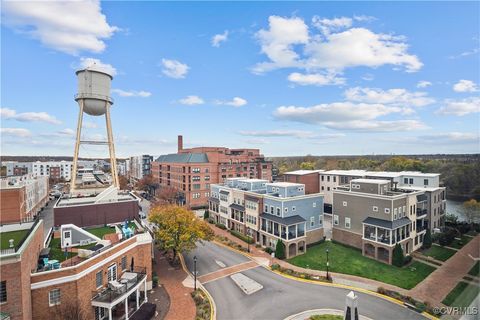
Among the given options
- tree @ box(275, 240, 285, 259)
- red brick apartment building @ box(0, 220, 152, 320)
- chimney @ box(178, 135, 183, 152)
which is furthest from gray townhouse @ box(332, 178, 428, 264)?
chimney @ box(178, 135, 183, 152)

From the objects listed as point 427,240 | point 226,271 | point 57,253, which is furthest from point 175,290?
point 427,240

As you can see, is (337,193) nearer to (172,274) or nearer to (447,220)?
(447,220)

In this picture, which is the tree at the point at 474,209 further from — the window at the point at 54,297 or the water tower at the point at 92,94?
the water tower at the point at 92,94

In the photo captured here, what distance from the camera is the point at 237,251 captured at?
85.9 feet

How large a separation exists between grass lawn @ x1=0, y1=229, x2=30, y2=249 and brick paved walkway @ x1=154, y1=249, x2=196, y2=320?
9.09 metres

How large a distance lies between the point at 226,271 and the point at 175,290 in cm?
479

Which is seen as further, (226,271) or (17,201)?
(17,201)

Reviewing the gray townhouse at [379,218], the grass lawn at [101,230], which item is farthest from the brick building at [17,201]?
the gray townhouse at [379,218]

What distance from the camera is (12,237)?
1364 centimetres

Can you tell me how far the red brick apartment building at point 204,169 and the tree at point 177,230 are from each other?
2632 cm

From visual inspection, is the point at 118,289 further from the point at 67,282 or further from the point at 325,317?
the point at 325,317

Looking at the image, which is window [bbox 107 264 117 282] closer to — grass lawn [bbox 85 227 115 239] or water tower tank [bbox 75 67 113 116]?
grass lawn [bbox 85 227 115 239]

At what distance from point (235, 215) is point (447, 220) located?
25700 millimetres

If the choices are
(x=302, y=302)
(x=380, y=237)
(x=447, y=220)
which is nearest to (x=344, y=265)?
(x=380, y=237)
